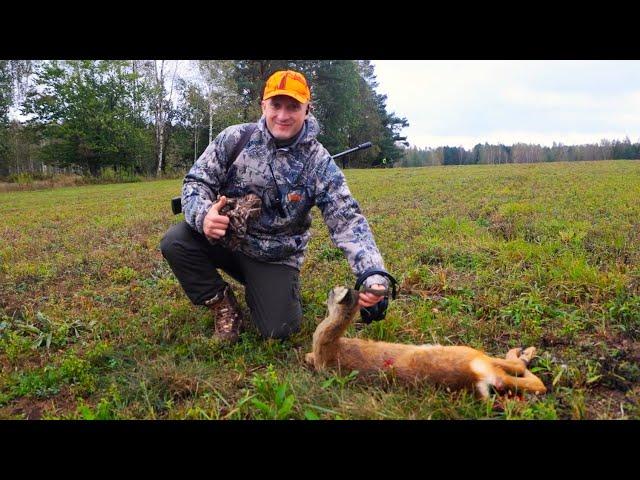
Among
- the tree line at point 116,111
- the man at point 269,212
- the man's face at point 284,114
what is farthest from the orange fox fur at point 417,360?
the tree line at point 116,111

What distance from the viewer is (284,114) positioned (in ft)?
13.0

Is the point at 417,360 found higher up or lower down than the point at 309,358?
higher up

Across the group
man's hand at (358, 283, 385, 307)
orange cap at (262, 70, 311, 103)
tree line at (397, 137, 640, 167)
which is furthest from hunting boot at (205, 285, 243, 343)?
tree line at (397, 137, 640, 167)

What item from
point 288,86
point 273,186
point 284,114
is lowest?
point 273,186

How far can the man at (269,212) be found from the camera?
3.89 m

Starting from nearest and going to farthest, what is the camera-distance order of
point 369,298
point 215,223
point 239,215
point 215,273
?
point 369,298 → point 215,223 → point 239,215 → point 215,273

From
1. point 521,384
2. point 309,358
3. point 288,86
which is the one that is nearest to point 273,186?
point 288,86

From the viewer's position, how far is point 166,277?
5957 millimetres

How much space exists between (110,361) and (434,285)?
124 inches

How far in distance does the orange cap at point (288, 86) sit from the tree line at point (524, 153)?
32553mm

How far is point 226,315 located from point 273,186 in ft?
3.88

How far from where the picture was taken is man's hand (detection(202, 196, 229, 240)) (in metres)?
3.71

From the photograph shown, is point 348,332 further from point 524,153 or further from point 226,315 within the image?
point 524,153
